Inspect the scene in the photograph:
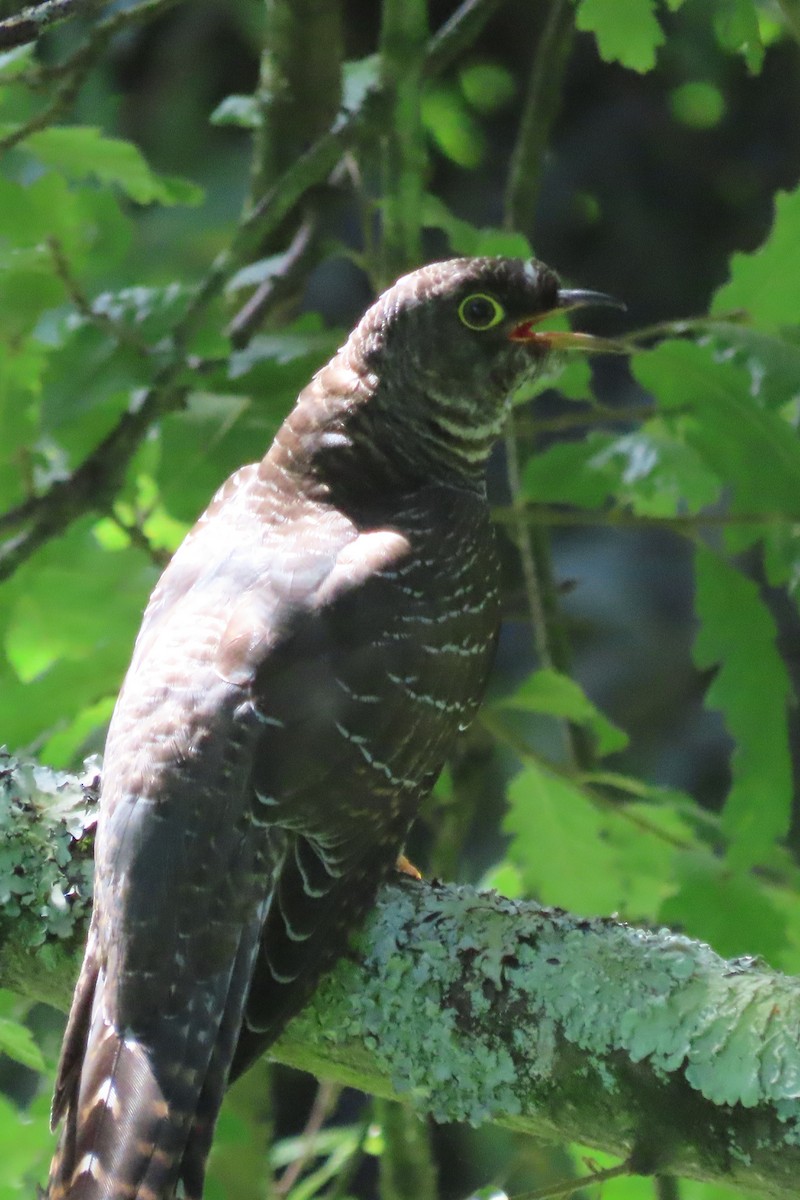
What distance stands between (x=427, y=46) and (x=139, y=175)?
0.74 m

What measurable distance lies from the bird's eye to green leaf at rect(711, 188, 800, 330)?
40cm

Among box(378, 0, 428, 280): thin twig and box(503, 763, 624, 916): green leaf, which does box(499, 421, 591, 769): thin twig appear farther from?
box(378, 0, 428, 280): thin twig

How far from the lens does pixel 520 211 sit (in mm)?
3627

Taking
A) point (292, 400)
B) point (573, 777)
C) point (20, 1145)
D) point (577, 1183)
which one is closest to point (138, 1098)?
point (577, 1183)

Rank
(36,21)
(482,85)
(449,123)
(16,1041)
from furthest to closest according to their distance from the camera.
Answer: (482,85) → (449,123) → (16,1041) → (36,21)

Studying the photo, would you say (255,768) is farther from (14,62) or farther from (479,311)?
(14,62)

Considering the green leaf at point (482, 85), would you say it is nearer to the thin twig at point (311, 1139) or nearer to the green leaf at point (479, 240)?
the green leaf at point (479, 240)

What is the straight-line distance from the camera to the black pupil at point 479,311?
2.73m

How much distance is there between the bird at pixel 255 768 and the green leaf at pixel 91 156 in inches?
22.3

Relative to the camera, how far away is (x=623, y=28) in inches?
74.0

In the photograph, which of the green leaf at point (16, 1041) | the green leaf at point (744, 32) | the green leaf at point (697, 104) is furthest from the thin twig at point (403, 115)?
the green leaf at point (697, 104)

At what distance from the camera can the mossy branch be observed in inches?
66.4

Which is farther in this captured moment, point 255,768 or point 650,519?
point 650,519

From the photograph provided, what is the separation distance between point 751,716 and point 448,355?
867 millimetres
